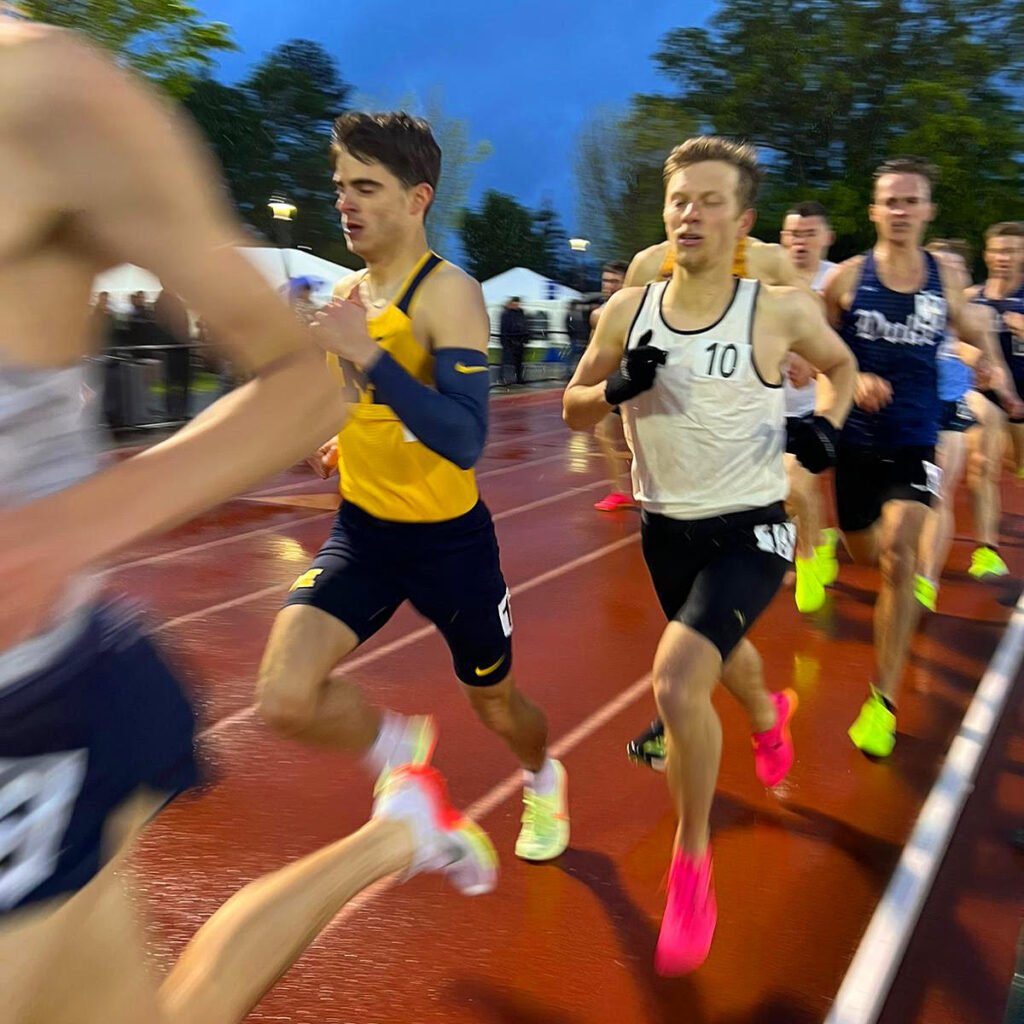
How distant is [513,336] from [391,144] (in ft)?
53.6

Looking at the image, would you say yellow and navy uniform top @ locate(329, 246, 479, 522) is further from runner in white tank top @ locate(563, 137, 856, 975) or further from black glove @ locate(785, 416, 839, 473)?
black glove @ locate(785, 416, 839, 473)

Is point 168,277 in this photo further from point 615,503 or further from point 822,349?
point 615,503

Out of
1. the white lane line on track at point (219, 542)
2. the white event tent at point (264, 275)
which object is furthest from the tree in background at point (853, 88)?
the white lane line on track at point (219, 542)

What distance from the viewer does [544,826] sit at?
3135 mm

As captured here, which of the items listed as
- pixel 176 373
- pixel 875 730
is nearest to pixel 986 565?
pixel 875 730

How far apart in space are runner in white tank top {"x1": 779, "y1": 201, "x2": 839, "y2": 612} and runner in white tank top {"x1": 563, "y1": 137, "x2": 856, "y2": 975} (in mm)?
2504

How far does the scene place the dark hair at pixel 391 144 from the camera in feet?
9.19

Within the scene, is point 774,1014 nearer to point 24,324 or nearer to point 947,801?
point 947,801

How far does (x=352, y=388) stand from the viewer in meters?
2.90

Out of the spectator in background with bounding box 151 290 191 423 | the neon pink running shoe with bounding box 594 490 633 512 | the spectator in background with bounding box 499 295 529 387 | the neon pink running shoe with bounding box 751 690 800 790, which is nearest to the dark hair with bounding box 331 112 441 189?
the neon pink running shoe with bounding box 751 690 800 790

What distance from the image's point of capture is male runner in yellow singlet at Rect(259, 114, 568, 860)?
2.64 meters

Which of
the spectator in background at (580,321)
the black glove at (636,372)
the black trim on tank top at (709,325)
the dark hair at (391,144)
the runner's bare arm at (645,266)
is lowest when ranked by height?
the spectator in background at (580,321)

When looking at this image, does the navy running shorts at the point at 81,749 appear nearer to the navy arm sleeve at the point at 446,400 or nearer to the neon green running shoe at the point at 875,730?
the navy arm sleeve at the point at 446,400

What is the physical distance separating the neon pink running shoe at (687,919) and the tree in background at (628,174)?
33282mm
